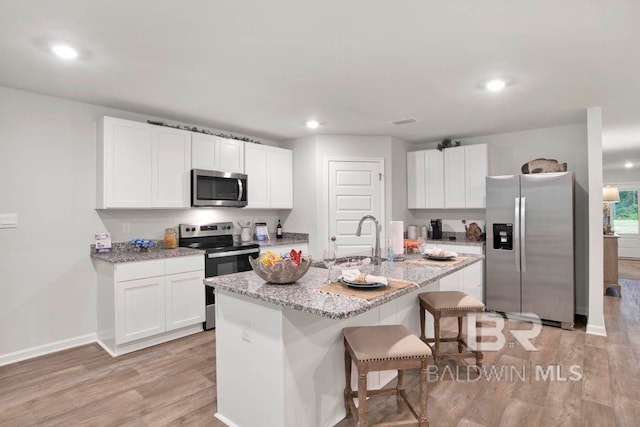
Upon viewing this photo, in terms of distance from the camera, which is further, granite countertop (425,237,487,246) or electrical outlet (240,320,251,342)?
granite countertop (425,237,487,246)

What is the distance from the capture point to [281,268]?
1.95m

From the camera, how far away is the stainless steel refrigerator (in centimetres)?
379

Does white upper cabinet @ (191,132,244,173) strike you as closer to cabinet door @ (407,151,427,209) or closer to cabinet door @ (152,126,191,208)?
cabinet door @ (152,126,191,208)

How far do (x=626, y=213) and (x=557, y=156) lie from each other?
20.9ft

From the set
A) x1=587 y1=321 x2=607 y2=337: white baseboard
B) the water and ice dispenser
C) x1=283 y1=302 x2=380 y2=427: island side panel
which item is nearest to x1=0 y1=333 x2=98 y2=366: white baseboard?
x1=283 y1=302 x2=380 y2=427: island side panel

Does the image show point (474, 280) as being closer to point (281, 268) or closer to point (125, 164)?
point (281, 268)

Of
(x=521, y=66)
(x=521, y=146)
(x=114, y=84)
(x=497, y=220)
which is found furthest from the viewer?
(x=521, y=146)

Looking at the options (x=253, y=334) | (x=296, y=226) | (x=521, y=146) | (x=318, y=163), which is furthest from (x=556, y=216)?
(x=253, y=334)

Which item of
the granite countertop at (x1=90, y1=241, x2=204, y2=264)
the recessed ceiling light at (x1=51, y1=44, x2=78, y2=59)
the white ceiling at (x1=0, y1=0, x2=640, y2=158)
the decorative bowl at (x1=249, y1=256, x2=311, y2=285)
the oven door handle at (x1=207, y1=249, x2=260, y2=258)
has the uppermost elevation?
the white ceiling at (x1=0, y1=0, x2=640, y2=158)

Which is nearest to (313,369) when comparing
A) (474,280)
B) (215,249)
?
(215,249)

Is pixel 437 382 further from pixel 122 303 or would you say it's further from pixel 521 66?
pixel 122 303

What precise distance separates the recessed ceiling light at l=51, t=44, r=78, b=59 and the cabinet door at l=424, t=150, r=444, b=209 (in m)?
4.27

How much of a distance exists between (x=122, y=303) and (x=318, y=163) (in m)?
2.83

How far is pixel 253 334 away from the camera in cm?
190
